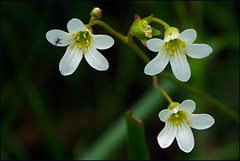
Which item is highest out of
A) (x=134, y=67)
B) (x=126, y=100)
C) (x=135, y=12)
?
(x=135, y=12)

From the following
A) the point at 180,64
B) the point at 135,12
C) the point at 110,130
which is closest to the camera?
the point at 180,64

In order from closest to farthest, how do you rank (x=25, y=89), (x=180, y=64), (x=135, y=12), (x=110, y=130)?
(x=180, y=64)
(x=110, y=130)
(x=25, y=89)
(x=135, y=12)

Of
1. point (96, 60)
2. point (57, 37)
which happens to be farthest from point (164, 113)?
point (57, 37)

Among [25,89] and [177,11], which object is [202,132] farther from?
[25,89]

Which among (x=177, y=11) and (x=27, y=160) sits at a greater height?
(x=177, y=11)

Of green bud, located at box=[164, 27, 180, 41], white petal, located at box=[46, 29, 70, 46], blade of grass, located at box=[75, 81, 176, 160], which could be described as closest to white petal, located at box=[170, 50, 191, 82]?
green bud, located at box=[164, 27, 180, 41]

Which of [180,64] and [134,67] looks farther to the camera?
[134,67]

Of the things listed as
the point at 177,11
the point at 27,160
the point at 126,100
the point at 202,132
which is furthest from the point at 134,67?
the point at 27,160
